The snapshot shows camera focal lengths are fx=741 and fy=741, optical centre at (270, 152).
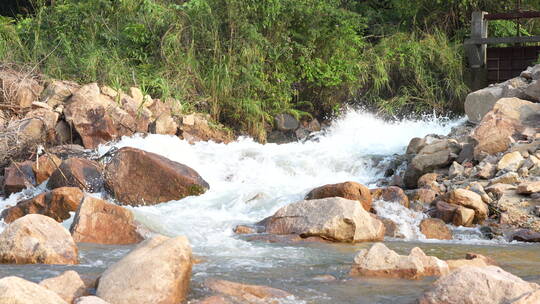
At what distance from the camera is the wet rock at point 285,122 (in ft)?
50.1

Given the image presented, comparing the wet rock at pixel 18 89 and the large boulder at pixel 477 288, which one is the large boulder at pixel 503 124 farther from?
the wet rock at pixel 18 89

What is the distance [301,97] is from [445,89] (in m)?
3.12

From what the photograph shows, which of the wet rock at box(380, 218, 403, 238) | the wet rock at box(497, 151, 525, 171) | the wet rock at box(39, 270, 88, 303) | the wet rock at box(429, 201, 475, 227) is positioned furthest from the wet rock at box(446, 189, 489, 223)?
the wet rock at box(39, 270, 88, 303)

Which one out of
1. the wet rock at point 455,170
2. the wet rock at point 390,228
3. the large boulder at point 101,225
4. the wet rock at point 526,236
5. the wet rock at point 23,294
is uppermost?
the wet rock at point 23,294

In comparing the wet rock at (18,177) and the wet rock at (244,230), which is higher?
the wet rock at (18,177)

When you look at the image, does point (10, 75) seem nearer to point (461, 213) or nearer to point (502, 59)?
point (461, 213)

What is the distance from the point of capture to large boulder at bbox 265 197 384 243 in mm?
7492

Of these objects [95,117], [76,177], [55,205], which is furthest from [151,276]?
[95,117]

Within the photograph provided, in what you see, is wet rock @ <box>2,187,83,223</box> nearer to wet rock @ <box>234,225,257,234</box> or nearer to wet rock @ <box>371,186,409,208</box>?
wet rock @ <box>234,225,257,234</box>

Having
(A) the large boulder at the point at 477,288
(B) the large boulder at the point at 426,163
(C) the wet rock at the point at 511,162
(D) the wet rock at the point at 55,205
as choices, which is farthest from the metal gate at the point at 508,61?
(A) the large boulder at the point at 477,288

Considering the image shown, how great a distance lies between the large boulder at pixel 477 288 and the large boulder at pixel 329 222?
9.12 ft

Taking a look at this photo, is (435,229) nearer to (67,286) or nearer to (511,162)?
(511,162)

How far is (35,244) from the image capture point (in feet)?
19.9

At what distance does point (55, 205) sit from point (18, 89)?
5.08 metres
